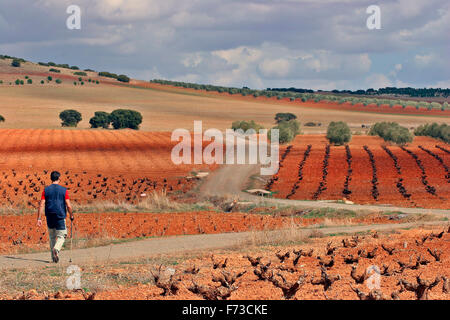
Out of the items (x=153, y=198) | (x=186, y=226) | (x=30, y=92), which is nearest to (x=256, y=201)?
(x=153, y=198)

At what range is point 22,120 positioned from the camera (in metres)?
87.4

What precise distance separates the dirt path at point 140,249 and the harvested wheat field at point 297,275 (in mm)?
1330

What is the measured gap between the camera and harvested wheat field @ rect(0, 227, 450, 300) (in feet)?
30.6

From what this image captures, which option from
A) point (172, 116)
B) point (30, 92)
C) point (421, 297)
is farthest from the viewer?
point (30, 92)

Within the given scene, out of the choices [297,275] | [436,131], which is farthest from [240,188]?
[436,131]

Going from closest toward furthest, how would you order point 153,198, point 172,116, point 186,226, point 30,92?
point 186,226, point 153,198, point 172,116, point 30,92

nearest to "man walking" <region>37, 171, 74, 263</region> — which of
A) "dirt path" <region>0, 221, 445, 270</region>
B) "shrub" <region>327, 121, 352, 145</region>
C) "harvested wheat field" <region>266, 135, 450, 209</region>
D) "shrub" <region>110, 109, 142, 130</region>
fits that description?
"dirt path" <region>0, 221, 445, 270</region>

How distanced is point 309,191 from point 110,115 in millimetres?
55655

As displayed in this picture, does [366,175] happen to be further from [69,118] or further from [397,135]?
[69,118]

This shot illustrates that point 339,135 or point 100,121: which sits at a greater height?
point 100,121

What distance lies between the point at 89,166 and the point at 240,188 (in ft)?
42.2

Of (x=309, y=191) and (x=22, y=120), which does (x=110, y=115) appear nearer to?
(x=22, y=120)

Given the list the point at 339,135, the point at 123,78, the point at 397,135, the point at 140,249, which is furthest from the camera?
the point at 123,78

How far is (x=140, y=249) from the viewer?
1727cm
